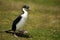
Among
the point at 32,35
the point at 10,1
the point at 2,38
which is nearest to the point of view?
the point at 2,38

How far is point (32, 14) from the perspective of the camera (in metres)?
23.0

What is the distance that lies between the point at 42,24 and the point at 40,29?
1.91 meters

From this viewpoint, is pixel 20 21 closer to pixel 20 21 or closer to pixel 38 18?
pixel 20 21

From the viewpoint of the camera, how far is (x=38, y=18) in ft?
69.7

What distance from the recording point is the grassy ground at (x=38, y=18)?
1570cm

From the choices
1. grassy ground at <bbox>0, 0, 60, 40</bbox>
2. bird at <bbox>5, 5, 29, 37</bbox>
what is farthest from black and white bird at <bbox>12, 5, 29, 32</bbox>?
grassy ground at <bbox>0, 0, 60, 40</bbox>

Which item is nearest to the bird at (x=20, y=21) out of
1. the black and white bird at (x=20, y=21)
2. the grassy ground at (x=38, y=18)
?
the black and white bird at (x=20, y=21)

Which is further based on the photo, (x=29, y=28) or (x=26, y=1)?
(x=26, y=1)

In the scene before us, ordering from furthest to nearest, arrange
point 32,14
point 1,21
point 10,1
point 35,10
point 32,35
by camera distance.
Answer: point 10,1
point 35,10
point 32,14
point 1,21
point 32,35

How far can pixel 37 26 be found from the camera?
60.2 ft

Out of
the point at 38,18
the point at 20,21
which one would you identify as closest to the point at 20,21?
the point at 20,21

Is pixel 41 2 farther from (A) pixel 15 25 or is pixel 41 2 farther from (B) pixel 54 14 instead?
(A) pixel 15 25

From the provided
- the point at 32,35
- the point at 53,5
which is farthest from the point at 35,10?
the point at 32,35

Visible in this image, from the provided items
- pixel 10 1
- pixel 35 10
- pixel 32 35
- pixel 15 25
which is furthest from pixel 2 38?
pixel 10 1
